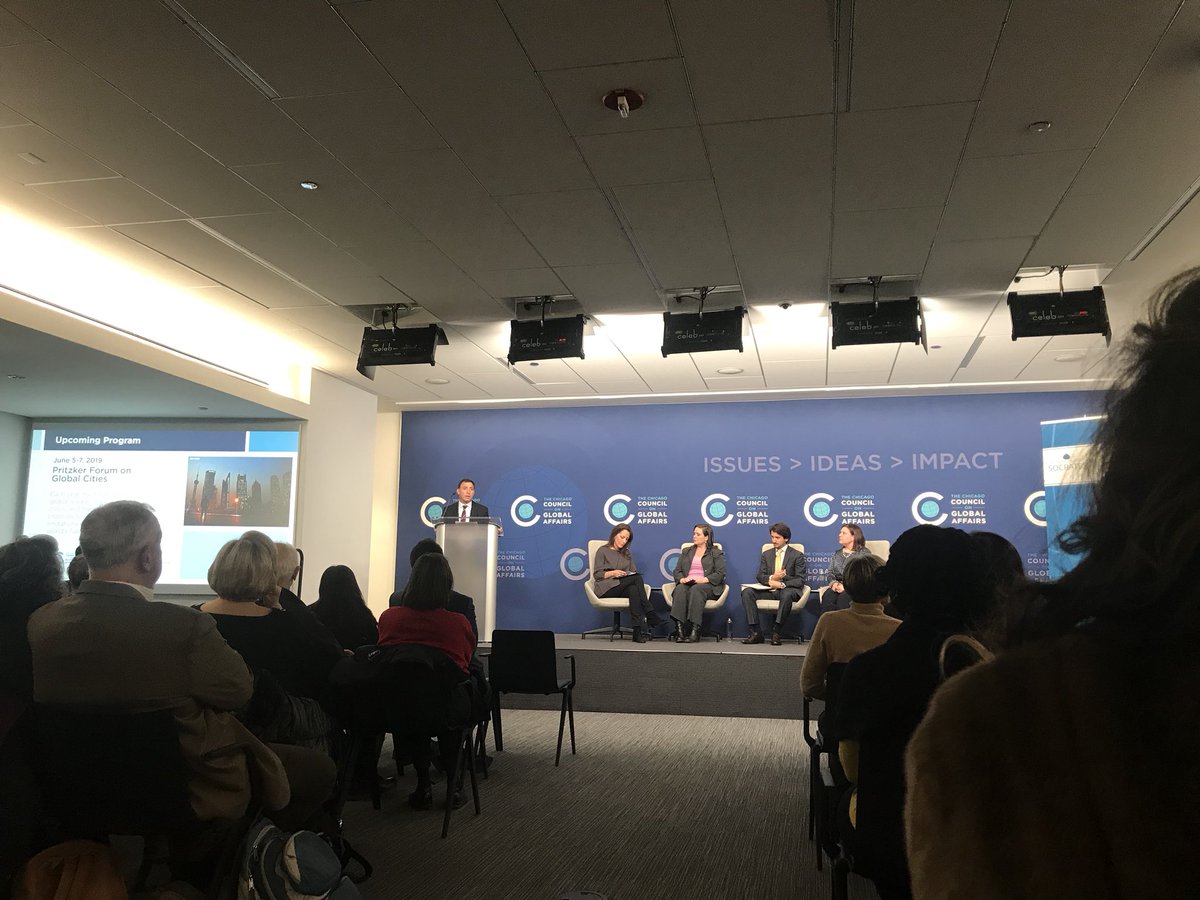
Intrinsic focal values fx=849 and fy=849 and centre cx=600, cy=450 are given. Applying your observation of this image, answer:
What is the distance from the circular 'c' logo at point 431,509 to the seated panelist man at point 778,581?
4.13 meters

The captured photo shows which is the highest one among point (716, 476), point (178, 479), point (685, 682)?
point (716, 476)

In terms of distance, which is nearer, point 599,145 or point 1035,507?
point 599,145

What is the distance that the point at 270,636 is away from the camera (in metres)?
3.26

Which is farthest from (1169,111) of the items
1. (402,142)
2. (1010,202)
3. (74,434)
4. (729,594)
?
(74,434)

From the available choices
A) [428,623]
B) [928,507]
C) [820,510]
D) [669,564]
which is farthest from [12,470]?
[928,507]

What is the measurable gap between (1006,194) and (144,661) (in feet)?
14.9

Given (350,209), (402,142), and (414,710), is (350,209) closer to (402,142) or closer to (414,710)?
(402,142)

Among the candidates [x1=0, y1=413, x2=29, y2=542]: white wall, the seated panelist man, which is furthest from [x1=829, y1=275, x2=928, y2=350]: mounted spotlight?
[x1=0, y1=413, x2=29, y2=542]: white wall

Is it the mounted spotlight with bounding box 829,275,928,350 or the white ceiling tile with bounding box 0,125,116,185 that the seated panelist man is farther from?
the white ceiling tile with bounding box 0,125,116,185

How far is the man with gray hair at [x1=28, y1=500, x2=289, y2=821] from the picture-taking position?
2262 mm

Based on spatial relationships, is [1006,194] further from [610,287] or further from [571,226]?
[610,287]

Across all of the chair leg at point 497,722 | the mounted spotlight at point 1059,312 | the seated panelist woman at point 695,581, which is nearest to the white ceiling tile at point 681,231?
the mounted spotlight at point 1059,312

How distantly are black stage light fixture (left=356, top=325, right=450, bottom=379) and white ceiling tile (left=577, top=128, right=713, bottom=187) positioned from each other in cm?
292

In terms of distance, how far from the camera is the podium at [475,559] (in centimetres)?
846
